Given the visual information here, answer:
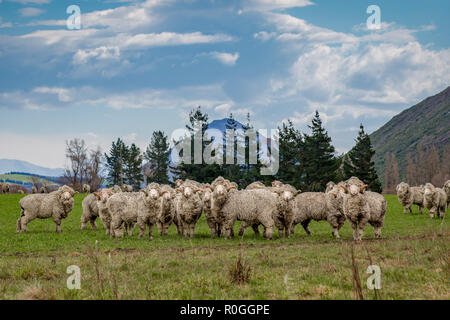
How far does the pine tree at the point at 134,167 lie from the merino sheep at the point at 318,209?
74.1 metres

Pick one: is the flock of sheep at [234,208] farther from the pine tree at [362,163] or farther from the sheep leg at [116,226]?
the pine tree at [362,163]

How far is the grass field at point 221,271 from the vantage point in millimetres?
7738

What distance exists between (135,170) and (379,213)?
7950 centimetres

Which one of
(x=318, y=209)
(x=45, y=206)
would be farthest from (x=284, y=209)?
(x=45, y=206)

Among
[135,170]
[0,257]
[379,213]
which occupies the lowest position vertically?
[0,257]

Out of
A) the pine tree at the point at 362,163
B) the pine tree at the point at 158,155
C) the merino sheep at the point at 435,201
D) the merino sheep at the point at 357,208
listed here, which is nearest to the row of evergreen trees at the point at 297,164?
the pine tree at the point at 362,163

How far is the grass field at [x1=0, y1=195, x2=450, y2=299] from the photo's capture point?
7738 millimetres

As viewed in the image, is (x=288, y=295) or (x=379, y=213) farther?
(x=379, y=213)

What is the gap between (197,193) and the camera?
19.8 m

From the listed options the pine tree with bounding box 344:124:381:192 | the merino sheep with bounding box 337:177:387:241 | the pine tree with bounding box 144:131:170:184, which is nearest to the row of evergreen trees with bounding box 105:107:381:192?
the pine tree with bounding box 344:124:381:192

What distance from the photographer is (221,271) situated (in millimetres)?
10070
